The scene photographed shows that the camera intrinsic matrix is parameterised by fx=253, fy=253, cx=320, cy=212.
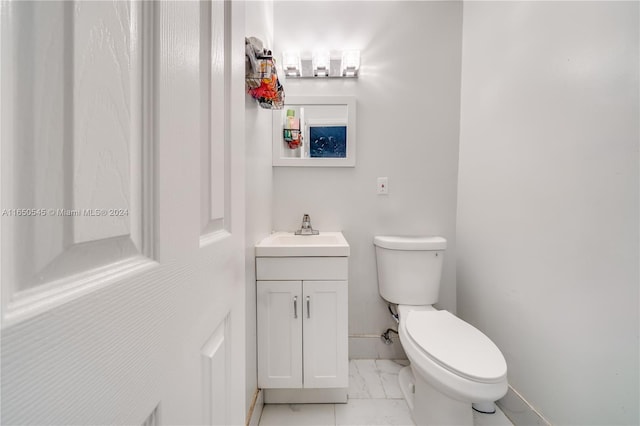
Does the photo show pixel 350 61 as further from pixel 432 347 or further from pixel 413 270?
pixel 432 347

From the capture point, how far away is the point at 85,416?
0.20 m

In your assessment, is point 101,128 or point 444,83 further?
point 444,83

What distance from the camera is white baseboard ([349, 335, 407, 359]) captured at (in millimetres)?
1621

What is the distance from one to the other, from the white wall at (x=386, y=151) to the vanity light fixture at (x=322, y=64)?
0.05 meters

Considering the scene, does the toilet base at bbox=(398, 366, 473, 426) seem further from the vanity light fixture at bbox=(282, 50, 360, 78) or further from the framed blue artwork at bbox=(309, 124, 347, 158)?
the vanity light fixture at bbox=(282, 50, 360, 78)

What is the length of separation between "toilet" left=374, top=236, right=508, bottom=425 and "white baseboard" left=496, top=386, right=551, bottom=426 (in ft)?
0.23

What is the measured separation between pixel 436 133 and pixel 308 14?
1112mm

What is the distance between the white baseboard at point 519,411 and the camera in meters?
1.06

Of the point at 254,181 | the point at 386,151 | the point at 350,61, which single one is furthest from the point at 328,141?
the point at 254,181

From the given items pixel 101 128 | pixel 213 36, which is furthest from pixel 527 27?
pixel 101 128

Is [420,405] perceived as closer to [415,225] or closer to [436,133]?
[415,225]

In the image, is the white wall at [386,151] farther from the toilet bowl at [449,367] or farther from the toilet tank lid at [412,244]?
the toilet bowl at [449,367]

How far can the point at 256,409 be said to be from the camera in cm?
114

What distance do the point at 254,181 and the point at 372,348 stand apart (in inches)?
50.7
